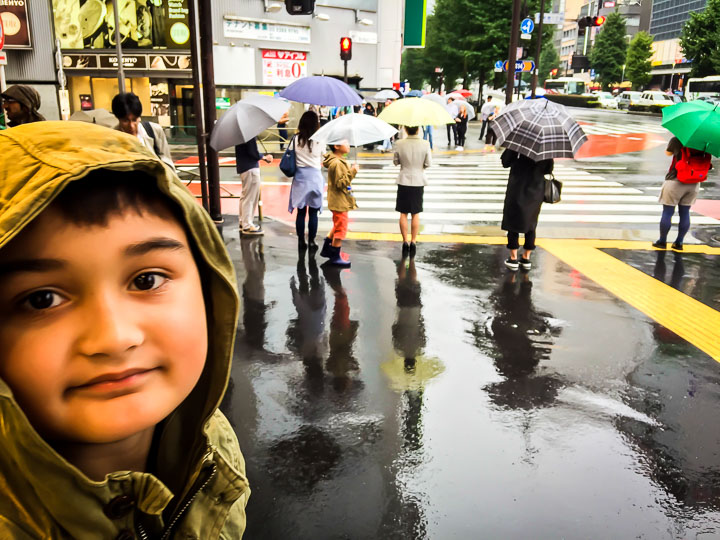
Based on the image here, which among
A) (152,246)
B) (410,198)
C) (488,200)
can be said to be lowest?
(488,200)

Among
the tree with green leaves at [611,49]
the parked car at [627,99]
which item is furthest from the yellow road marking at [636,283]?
the tree with green leaves at [611,49]

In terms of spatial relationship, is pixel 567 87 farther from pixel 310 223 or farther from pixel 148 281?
pixel 148 281

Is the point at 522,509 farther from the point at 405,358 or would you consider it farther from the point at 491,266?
the point at 491,266

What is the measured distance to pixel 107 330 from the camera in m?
0.96

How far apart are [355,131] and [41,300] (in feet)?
22.6

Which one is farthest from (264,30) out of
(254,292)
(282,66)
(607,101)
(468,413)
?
(607,101)

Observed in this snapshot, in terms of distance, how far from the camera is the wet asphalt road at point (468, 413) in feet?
10.2

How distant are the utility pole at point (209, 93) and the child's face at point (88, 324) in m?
8.40

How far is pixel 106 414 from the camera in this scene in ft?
3.30

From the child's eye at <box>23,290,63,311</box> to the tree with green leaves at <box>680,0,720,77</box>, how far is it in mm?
58691

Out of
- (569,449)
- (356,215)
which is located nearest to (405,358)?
(569,449)

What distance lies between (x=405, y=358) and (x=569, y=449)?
1.64 metres

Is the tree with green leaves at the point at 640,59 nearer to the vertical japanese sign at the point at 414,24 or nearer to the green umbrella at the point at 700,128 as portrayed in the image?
the vertical japanese sign at the point at 414,24

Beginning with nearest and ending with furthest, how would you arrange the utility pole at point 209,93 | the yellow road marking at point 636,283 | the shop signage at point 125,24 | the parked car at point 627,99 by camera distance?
1. the yellow road marking at point 636,283
2. the utility pole at point 209,93
3. the shop signage at point 125,24
4. the parked car at point 627,99
